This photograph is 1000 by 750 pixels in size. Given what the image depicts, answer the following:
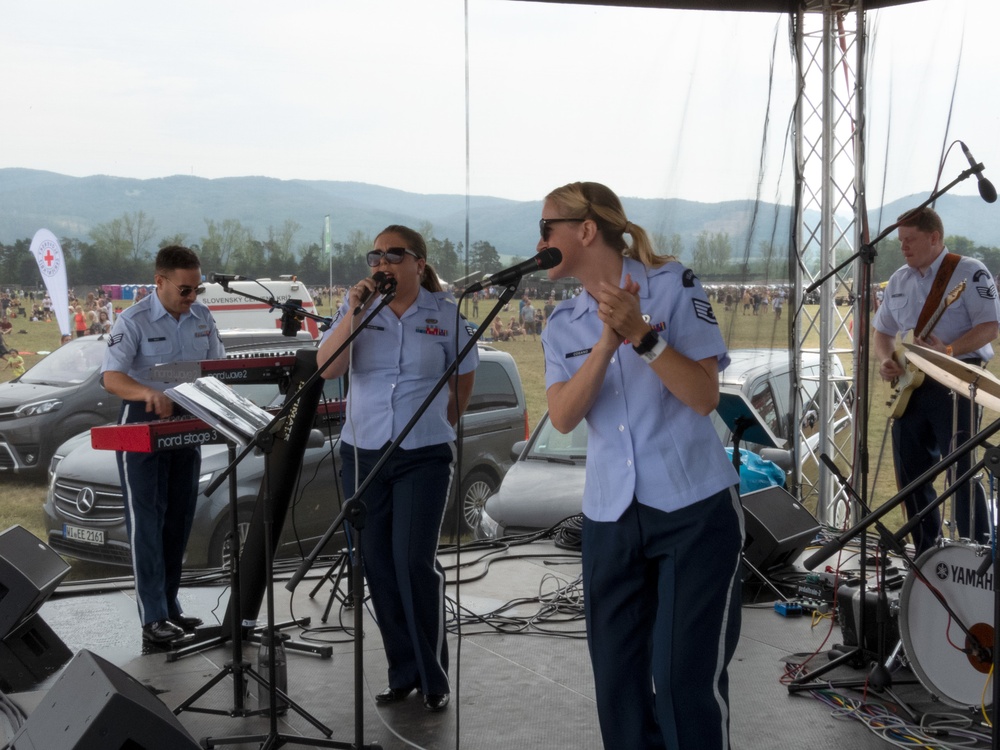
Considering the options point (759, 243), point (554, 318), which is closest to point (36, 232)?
point (759, 243)

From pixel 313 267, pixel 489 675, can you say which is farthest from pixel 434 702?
pixel 313 267

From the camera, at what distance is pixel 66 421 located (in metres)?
6.00

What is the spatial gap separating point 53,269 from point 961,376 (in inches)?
214

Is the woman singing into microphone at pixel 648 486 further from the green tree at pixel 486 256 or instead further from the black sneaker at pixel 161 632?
the green tree at pixel 486 256

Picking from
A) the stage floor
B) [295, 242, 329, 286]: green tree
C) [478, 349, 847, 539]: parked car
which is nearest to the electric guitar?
the stage floor

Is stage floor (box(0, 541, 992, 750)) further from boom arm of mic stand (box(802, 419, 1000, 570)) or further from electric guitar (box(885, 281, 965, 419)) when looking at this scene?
electric guitar (box(885, 281, 965, 419))

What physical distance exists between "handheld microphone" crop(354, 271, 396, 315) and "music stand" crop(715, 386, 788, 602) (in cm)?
223

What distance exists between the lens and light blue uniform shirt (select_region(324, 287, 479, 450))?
331 centimetres

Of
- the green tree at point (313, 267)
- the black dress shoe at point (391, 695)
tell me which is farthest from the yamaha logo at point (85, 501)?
the black dress shoe at point (391, 695)

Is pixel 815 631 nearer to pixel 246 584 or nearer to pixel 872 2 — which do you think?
pixel 246 584

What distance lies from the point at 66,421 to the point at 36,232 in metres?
1.30

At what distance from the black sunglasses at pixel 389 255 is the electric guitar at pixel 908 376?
258 cm

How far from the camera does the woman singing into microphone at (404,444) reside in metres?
3.30

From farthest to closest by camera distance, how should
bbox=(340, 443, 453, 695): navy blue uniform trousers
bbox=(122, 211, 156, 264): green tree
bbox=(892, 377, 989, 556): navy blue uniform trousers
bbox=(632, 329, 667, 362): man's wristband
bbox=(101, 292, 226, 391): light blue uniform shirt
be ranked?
bbox=(122, 211, 156, 264): green tree, bbox=(892, 377, 989, 556): navy blue uniform trousers, bbox=(101, 292, 226, 391): light blue uniform shirt, bbox=(340, 443, 453, 695): navy blue uniform trousers, bbox=(632, 329, 667, 362): man's wristband
